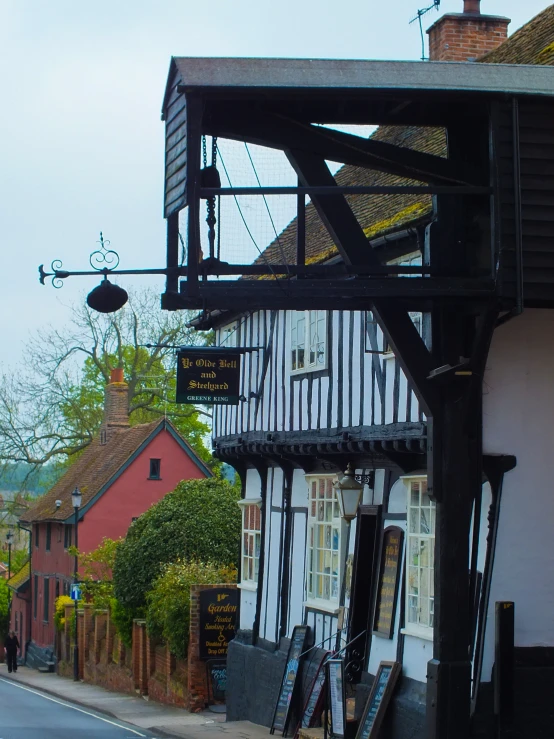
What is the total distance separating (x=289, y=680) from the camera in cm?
1684

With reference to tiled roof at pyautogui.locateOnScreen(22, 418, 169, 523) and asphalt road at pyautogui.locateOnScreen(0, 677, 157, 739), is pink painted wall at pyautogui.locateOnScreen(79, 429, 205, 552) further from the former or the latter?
asphalt road at pyautogui.locateOnScreen(0, 677, 157, 739)

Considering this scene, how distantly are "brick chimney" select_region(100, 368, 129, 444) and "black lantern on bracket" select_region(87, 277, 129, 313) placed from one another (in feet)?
106

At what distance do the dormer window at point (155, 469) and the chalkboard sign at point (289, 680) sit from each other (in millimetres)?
23211

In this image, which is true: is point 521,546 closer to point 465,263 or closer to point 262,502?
point 465,263

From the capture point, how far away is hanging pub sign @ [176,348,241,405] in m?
17.4

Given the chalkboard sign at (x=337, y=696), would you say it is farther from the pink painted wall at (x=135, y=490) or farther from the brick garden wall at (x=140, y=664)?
the pink painted wall at (x=135, y=490)

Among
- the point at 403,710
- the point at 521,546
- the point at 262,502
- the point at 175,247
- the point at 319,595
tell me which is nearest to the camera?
the point at 175,247

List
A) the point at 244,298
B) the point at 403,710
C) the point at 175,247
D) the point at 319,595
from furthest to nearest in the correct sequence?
the point at 319,595
the point at 403,710
the point at 175,247
the point at 244,298

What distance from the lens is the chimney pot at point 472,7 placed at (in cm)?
2094

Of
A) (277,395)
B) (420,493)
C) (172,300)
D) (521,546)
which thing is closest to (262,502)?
(277,395)

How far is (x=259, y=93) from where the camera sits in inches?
420

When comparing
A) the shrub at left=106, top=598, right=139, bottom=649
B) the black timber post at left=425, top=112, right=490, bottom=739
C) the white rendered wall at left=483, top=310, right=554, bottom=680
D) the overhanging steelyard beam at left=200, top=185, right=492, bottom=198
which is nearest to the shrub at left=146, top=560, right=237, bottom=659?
the shrub at left=106, top=598, right=139, bottom=649

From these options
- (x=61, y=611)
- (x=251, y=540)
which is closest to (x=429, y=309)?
(x=251, y=540)

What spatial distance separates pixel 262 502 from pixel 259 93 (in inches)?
375
